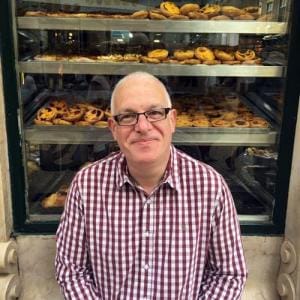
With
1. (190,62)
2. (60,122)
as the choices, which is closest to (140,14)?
(190,62)

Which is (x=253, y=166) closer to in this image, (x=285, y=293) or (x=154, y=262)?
(x=285, y=293)

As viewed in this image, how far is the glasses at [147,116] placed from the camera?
1.31 m

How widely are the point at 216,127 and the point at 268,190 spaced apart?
Answer: 1.51 ft

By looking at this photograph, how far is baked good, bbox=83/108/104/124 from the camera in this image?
2.16m

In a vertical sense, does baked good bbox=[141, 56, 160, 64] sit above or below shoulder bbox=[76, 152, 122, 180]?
above

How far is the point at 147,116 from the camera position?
51.6 inches

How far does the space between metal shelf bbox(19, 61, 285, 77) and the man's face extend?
719 mm

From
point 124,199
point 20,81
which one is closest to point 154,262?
point 124,199

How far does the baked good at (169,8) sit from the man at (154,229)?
2.74 feet

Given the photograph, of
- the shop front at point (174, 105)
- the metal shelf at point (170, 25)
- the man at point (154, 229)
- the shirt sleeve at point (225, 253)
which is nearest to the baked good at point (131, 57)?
the shop front at point (174, 105)

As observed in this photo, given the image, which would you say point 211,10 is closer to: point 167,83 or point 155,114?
point 167,83

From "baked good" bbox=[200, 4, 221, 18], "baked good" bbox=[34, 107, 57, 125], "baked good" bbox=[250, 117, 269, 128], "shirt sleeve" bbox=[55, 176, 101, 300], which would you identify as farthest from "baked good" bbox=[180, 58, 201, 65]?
"shirt sleeve" bbox=[55, 176, 101, 300]

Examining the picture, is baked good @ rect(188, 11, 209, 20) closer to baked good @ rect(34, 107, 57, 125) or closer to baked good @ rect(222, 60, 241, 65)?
baked good @ rect(222, 60, 241, 65)

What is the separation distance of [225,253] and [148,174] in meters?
0.39
